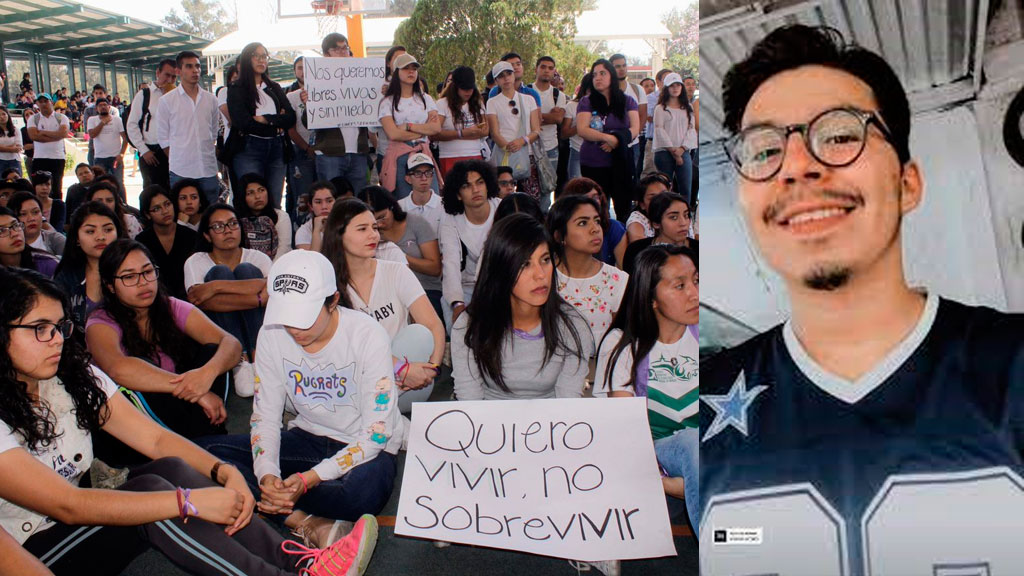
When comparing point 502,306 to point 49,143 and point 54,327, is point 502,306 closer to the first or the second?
point 54,327

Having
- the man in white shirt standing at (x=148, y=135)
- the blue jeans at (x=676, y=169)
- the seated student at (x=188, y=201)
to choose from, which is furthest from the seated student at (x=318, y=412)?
the blue jeans at (x=676, y=169)

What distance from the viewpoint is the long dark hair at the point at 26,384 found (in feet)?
8.06

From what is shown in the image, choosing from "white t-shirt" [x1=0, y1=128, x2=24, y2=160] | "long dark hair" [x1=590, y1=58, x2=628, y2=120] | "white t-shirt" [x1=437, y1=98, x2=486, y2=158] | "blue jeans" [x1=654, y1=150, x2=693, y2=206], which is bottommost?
"blue jeans" [x1=654, y1=150, x2=693, y2=206]

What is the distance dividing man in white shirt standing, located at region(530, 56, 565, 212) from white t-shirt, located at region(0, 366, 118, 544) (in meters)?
6.07

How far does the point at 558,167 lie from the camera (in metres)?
8.97

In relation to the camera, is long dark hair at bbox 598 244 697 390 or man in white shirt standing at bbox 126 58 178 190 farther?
man in white shirt standing at bbox 126 58 178 190

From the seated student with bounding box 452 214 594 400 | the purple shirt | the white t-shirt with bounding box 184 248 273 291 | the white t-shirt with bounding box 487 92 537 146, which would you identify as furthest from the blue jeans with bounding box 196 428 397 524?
the purple shirt

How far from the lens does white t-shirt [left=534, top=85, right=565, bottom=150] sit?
848 cm

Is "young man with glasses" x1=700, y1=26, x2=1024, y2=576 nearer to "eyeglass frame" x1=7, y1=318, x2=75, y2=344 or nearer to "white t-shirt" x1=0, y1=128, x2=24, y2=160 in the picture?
"eyeglass frame" x1=7, y1=318, x2=75, y2=344

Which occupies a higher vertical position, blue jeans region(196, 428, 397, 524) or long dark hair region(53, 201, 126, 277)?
long dark hair region(53, 201, 126, 277)

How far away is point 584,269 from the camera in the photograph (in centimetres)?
429

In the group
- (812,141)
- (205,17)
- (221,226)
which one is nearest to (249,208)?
(221,226)

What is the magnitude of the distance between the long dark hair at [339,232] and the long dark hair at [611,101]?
4.11m

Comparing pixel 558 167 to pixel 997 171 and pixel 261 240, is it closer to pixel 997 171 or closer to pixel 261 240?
pixel 261 240
